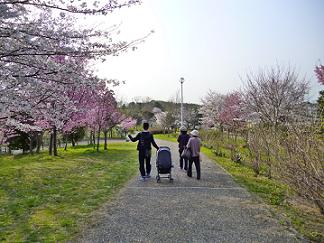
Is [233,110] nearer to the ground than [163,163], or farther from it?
farther from it

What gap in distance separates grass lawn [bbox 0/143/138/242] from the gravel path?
51 centimetres

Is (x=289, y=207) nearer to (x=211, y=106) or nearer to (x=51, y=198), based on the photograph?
(x=51, y=198)

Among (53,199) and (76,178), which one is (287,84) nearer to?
(76,178)

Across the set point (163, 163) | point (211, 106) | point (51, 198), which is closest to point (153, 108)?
point (211, 106)

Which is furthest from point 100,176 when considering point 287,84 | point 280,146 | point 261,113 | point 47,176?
point 287,84

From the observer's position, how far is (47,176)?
13594 millimetres

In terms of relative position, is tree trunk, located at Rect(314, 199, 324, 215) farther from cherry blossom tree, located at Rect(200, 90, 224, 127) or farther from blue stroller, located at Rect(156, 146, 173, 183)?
cherry blossom tree, located at Rect(200, 90, 224, 127)

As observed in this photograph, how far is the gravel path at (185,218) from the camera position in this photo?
6.19 metres

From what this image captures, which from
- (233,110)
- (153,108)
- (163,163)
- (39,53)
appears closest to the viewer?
(39,53)

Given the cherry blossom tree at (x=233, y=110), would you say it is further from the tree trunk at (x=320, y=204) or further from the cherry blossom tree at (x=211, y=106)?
the tree trunk at (x=320, y=204)

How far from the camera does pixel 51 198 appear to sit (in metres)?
9.50

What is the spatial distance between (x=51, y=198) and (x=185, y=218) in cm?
383

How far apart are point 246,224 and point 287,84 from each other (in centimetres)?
2047

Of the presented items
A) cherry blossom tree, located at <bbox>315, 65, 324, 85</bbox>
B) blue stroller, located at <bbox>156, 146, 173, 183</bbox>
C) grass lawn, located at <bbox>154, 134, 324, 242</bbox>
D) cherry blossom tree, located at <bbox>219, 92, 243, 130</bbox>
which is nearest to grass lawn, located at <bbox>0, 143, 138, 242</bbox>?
blue stroller, located at <bbox>156, 146, 173, 183</bbox>
